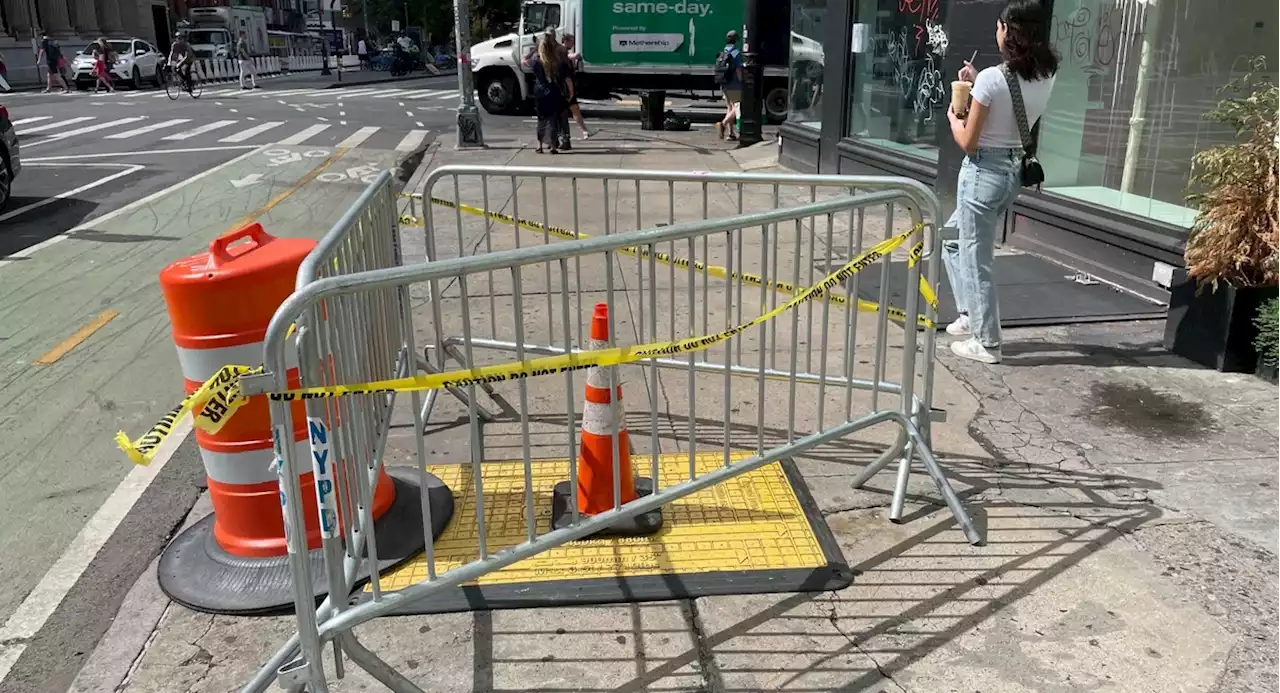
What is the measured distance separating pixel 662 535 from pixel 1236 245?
376cm

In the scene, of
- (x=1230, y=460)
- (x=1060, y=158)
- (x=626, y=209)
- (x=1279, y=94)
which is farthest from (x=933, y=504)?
(x=626, y=209)

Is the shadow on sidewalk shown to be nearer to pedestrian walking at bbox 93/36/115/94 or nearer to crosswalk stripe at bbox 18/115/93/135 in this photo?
crosswalk stripe at bbox 18/115/93/135

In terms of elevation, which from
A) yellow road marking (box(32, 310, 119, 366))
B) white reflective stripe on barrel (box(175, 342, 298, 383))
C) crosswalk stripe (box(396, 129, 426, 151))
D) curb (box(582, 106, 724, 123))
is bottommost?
yellow road marking (box(32, 310, 119, 366))

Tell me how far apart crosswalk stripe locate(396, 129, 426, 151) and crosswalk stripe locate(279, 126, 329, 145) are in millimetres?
1828

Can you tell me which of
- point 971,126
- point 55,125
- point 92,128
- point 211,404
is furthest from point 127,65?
point 211,404

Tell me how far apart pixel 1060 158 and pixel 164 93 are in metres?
30.6

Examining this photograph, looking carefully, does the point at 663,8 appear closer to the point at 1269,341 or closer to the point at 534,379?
the point at 534,379

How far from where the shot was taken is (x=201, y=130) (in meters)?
19.8

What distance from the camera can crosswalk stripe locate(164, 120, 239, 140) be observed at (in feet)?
60.9

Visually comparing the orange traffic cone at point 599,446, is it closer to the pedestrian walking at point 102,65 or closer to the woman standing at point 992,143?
the woman standing at point 992,143

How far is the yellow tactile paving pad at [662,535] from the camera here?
3.54 meters

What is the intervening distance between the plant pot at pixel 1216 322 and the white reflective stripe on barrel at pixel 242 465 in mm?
4902

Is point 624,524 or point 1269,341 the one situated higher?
point 1269,341

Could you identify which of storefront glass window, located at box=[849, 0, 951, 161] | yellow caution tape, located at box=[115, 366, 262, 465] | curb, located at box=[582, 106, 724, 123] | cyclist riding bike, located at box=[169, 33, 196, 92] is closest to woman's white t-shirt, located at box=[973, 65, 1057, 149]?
storefront glass window, located at box=[849, 0, 951, 161]
